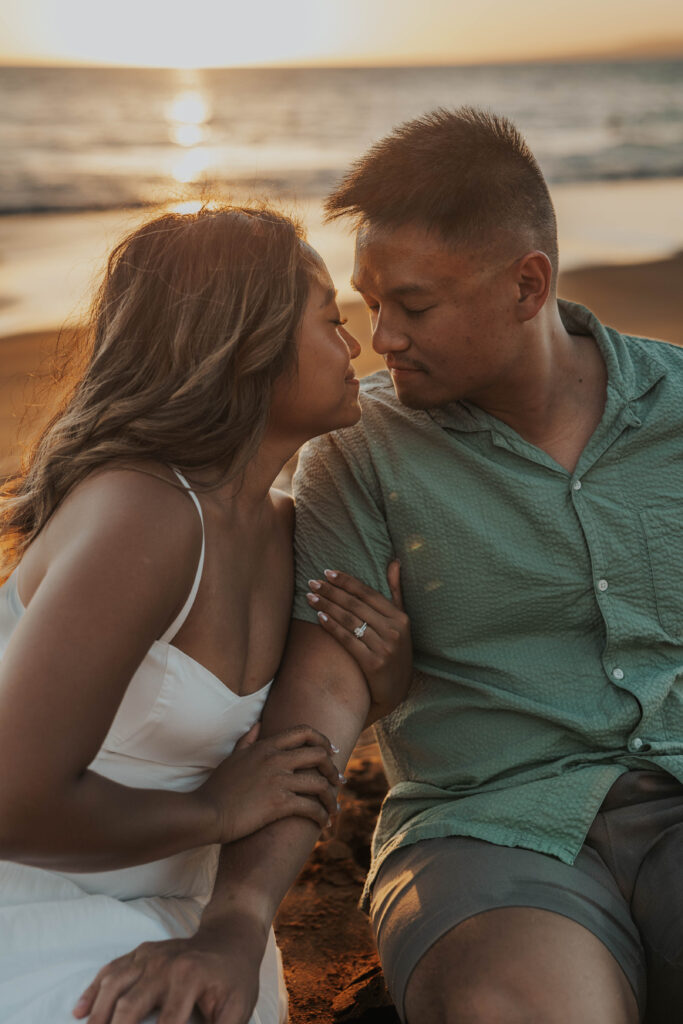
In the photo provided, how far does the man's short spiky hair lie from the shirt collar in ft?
0.83

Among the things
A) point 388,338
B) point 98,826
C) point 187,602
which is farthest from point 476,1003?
point 388,338

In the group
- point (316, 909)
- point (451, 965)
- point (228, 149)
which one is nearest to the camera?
point (451, 965)

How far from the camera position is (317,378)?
7.98 ft

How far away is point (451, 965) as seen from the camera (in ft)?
6.95

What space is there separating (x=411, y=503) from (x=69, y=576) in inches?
40.6

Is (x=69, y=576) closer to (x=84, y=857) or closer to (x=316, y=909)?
(x=84, y=857)

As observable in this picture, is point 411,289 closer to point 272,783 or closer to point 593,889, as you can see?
point 272,783

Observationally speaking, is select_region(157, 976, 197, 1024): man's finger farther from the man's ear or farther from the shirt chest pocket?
the man's ear

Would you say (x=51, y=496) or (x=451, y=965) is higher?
(x=51, y=496)

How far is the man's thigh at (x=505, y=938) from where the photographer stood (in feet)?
6.61

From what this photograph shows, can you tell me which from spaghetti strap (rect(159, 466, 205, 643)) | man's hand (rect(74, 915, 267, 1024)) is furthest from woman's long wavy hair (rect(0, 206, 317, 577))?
man's hand (rect(74, 915, 267, 1024))

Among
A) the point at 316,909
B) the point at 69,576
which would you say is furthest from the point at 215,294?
the point at 316,909

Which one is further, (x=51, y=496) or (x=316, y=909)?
(x=316, y=909)

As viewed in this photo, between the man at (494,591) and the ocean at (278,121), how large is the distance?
8378mm
